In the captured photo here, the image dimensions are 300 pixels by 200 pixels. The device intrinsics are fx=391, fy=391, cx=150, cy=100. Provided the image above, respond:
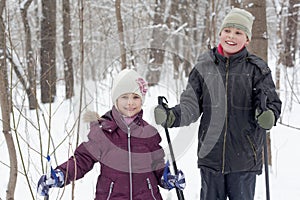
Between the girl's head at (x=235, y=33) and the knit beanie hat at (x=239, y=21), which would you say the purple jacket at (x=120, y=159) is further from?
the knit beanie hat at (x=239, y=21)

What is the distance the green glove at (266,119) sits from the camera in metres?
2.23

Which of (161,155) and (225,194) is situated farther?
(225,194)

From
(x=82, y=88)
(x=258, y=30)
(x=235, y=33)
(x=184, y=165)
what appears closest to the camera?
(x=235, y=33)

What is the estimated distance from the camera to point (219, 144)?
8.07 feet

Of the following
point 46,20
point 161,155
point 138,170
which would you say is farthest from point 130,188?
point 46,20

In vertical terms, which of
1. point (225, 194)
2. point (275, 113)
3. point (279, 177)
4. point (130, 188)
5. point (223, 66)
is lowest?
point (279, 177)

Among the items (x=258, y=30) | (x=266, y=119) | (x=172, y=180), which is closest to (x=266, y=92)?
(x=266, y=119)

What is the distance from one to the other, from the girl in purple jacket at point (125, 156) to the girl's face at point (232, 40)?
639 mm

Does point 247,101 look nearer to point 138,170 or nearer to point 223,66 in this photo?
point 223,66

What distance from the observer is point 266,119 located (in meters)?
2.23

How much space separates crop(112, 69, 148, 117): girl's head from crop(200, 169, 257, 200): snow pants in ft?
2.14

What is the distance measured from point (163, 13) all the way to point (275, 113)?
1074 cm

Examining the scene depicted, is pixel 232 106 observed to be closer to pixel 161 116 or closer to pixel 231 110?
pixel 231 110

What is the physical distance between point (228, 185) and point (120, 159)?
77 cm
